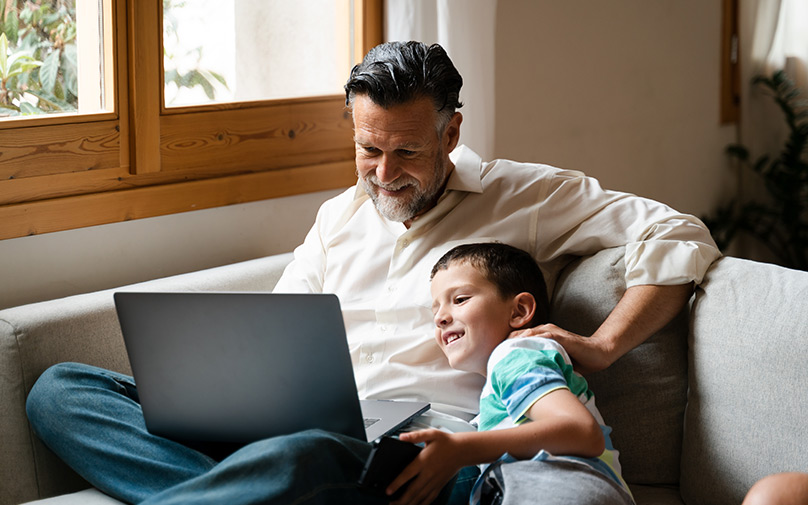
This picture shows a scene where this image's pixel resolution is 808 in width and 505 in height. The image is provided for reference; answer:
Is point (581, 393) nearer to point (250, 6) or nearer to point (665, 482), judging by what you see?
point (665, 482)

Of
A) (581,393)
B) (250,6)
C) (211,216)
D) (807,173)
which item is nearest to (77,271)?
(211,216)

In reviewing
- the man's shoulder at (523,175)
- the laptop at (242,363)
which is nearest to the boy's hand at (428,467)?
the laptop at (242,363)

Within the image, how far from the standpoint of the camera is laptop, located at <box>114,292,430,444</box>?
135 centimetres

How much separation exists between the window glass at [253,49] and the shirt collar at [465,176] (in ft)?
2.24

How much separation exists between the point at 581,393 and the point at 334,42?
1.61 meters

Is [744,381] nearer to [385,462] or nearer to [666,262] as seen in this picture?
[666,262]

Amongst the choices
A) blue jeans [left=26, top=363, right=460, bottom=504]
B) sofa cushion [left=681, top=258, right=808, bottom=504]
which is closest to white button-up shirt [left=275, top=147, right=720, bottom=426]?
sofa cushion [left=681, top=258, right=808, bottom=504]

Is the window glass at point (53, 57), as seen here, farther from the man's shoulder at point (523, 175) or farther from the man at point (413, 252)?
the man's shoulder at point (523, 175)

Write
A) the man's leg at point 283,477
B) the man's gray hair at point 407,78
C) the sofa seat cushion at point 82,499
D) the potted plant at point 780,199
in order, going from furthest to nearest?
1. the potted plant at point 780,199
2. the man's gray hair at point 407,78
3. the sofa seat cushion at point 82,499
4. the man's leg at point 283,477

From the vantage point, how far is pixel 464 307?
5.41 feet

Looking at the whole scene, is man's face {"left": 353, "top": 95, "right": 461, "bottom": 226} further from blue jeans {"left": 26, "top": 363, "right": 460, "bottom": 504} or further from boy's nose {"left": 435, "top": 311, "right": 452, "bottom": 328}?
blue jeans {"left": 26, "top": 363, "right": 460, "bottom": 504}

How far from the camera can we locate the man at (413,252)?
165 centimetres

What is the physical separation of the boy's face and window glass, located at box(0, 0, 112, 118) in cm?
110

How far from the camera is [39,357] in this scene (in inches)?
71.6
